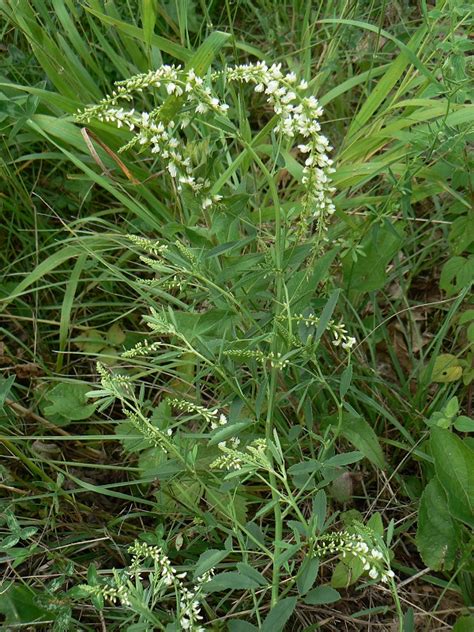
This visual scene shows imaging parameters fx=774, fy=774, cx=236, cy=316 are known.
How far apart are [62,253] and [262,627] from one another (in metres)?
1.24

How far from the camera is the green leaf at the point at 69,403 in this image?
1954mm

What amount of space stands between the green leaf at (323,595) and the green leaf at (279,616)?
0.05 metres

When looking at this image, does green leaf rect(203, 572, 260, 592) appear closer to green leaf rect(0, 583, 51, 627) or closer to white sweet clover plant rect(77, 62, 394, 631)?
white sweet clover plant rect(77, 62, 394, 631)

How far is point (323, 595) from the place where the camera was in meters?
1.32

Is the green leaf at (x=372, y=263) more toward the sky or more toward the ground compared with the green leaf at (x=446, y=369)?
more toward the sky

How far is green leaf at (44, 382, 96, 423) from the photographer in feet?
6.41

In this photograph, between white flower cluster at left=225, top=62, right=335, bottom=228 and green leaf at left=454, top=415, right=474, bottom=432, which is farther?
green leaf at left=454, top=415, right=474, bottom=432

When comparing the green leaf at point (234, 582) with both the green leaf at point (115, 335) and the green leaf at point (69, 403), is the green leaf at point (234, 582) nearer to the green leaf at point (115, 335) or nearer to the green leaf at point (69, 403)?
the green leaf at point (69, 403)

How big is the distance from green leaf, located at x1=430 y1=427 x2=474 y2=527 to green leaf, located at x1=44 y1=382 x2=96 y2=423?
2.75 ft

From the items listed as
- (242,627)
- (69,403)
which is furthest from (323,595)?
(69,403)

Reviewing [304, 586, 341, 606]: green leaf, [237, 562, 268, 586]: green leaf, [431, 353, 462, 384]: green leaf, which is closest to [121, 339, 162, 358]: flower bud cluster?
[237, 562, 268, 586]: green leaf

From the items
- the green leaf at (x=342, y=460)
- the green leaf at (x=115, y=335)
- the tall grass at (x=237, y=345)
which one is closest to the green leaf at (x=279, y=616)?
the tall grass at (x=237, y=345)

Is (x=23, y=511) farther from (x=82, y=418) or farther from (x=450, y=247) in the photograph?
(x=450, y=247)

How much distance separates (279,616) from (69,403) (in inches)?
35.4
